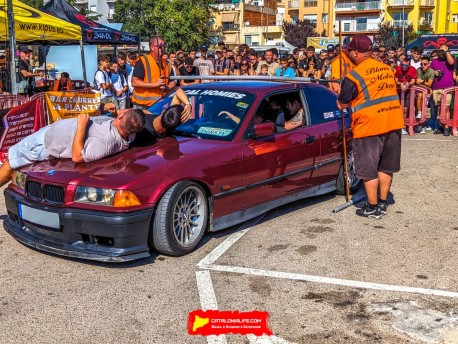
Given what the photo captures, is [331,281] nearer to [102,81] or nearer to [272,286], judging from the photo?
[272,286]

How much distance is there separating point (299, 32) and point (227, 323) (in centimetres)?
6873

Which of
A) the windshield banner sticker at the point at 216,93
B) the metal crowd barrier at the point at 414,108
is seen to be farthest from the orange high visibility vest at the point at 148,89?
the metal crowd barrier at the point at 414,108

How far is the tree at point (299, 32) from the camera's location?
227 ft

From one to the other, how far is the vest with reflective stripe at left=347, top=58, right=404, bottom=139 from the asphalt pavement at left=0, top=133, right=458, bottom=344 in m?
1.02

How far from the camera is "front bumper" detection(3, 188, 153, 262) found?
426 centimetres

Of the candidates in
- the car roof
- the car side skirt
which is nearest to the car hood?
the car side skirt

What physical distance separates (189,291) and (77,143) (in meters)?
1.66

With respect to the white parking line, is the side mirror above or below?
above

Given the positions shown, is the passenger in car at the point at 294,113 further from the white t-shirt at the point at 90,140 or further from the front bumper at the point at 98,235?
the front bumper at the point at 98,235

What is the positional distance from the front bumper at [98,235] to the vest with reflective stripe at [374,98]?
2630 mm

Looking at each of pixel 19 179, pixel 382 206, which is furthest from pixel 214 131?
pixel 382 206

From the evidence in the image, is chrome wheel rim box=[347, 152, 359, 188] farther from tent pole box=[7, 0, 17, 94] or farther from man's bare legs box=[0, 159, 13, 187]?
tent pole box=[7, 0, 17, 94]

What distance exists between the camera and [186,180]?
15.4ft

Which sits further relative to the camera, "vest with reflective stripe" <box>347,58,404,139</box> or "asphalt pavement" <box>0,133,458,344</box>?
"vest with reflective stripe" <box>347,58,404,139</box>
